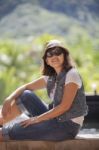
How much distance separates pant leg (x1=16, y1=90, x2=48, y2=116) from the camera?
376 centimetres

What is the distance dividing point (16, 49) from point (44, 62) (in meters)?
15.6

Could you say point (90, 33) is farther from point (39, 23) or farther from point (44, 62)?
point (44, 62)

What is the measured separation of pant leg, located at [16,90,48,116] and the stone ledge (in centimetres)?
32

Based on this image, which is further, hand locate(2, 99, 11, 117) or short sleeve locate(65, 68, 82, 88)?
hand locate(2, 99, 11, 117)

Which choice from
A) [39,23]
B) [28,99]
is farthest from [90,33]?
[28,99]

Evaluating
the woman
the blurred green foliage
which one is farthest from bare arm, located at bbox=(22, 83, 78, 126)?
the blurred green foliage

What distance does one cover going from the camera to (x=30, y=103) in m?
3.75

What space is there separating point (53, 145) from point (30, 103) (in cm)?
41

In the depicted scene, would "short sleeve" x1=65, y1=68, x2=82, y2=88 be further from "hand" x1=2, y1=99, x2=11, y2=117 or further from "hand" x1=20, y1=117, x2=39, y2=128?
"hand" x1=2, y1=99, x2=11, y2=117

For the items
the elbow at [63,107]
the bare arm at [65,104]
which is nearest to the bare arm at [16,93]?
the bare arm at [65,104]

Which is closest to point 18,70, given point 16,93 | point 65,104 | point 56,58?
point 16,93

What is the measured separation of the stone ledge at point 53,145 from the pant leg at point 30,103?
0.32 metres

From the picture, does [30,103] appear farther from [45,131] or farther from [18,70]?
[18,70]

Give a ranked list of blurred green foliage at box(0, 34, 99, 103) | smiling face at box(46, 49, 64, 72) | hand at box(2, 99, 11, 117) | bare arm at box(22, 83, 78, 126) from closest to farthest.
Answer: bare arm at box(22, 83, 78, 126), smiling face at box(46, 49, 64, 72), hand at box(2, 99, 11, 117), blurred green foliage at box(0, 34, 99, 103)
